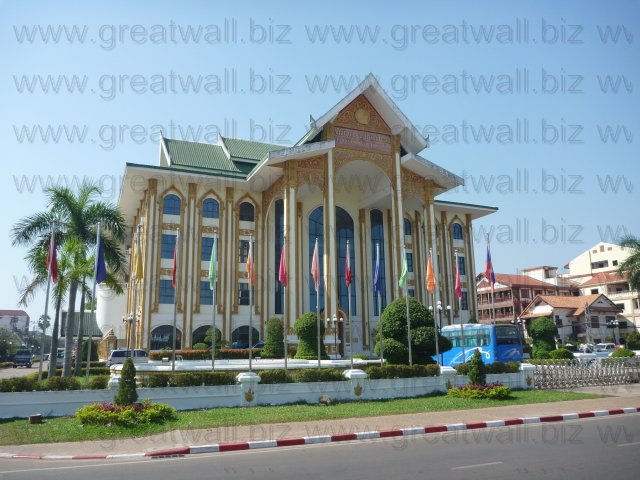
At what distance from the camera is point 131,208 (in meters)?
40.3

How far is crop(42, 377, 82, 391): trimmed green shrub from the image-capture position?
47.3 feet

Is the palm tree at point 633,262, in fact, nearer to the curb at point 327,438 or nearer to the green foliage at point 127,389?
the curb at point 327,438

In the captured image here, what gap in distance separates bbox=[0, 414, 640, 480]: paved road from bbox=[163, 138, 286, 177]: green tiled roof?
2802cm

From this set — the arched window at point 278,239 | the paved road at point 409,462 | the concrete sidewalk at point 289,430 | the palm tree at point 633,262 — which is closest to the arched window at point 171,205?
A: the arched window at point 278,239

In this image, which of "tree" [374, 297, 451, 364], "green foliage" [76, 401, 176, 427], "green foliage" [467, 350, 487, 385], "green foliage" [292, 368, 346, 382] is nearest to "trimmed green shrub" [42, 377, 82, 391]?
"green foliage" [76, 401, 176, 427]

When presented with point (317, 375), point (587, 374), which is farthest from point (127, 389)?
point (587, 374)

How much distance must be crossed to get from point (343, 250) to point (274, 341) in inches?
Answer: 401

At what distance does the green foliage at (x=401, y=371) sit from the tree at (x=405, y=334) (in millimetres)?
1842

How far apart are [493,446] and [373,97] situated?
29029mm

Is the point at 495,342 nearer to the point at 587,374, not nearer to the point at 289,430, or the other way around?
the point at 587,374

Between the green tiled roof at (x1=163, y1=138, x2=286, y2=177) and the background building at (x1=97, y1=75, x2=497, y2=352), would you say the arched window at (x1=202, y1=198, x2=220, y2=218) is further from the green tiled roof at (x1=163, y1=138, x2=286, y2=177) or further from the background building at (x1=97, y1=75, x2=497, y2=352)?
the green tiled roof at (x1=163, y1=138, x2=286, y2=177)

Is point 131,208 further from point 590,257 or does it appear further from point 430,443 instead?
point 590,257

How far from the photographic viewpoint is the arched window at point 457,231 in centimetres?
4522

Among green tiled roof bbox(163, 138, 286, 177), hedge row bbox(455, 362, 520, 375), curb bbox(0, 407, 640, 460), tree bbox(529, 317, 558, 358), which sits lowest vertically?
curb bbox(0, 407, 640, 460)
